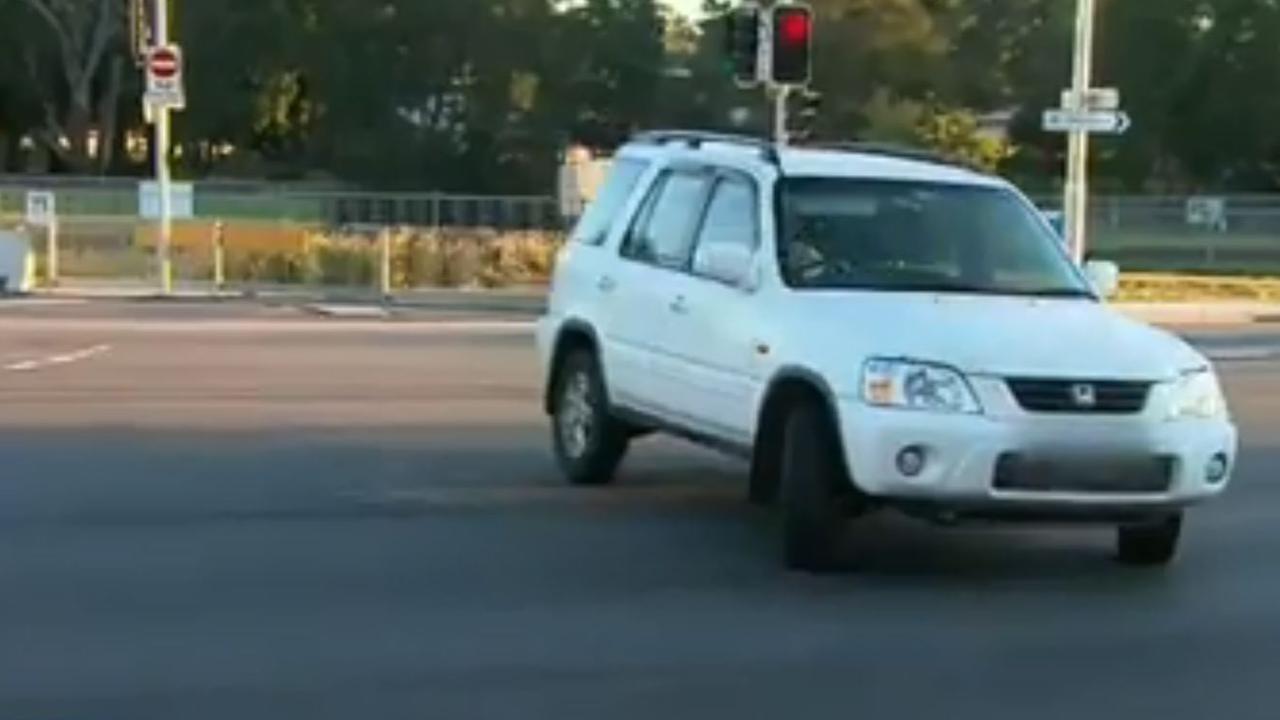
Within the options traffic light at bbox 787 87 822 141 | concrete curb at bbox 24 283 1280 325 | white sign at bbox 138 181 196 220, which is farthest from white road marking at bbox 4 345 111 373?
traffic light at bbox 787 87 822 141

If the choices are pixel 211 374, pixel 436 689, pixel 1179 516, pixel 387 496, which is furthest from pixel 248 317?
pixel 436 689

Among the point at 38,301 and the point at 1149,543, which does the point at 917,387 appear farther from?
the point at 38,301

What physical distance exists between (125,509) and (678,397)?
278 cm

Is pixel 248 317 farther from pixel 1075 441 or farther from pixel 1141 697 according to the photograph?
pixel 1141 697

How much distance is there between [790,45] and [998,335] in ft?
58.1

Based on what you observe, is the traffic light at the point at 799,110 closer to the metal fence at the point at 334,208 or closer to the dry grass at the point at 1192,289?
the metal fence at the point at 334,208

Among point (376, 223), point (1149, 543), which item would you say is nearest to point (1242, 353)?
point (1149, 543)

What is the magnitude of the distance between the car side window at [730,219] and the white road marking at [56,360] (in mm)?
9902

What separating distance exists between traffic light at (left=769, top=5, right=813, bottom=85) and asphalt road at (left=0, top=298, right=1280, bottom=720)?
39.6 ft

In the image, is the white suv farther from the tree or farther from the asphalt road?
the tree

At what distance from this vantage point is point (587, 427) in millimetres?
13594

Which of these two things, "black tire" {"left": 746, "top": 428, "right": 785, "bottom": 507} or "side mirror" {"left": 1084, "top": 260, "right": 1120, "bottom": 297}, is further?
"side mirror" {"left": 1084, "top": 260, "right": 1120, "bottom": 297}

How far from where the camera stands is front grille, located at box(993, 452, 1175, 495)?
10383 millimetres

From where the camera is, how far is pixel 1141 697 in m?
8.47
